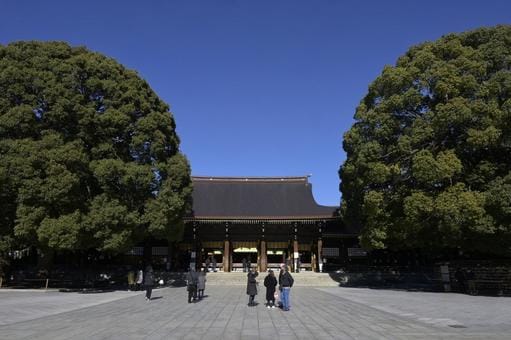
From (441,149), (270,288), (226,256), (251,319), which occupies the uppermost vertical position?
(441,149)

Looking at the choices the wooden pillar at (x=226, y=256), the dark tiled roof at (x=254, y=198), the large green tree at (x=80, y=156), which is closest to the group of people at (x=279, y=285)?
the large green tree at (x=80, y=156)

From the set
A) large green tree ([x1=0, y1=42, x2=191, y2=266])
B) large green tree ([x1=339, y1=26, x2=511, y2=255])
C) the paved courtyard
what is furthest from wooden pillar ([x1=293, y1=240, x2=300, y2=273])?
the paved courtyard

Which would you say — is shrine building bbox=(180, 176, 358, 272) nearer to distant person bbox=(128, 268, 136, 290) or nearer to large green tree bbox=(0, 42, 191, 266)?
distant person bbox=(128, 268, 136, 290)

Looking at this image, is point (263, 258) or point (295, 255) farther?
point (263, 258)

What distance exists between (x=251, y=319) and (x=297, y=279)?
17.9m

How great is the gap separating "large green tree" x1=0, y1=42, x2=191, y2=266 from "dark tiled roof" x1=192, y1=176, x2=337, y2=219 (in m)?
9.58

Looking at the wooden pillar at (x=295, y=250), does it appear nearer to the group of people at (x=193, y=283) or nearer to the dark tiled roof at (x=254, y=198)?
the dark tiled roof at (x=254, y=198)

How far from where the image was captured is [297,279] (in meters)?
30.4

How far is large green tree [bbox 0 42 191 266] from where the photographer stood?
827 inches

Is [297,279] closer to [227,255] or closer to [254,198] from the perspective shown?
[227,255]

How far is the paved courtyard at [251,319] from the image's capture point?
34.3 ft

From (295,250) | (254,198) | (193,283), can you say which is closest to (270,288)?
(193,283)

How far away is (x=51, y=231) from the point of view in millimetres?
20547

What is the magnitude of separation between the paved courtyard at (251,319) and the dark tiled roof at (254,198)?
52.2ft
